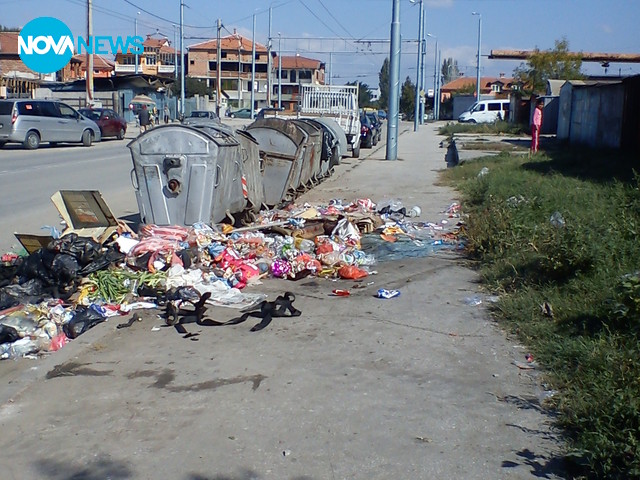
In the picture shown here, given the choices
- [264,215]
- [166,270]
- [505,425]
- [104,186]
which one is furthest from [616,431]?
[104,186]

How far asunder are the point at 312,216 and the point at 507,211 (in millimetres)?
2991

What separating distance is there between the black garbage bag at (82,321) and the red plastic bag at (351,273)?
2915 millimetres

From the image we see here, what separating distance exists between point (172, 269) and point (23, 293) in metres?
1.57

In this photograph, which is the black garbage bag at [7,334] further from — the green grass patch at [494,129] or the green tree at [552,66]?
the green tree at [552,66]

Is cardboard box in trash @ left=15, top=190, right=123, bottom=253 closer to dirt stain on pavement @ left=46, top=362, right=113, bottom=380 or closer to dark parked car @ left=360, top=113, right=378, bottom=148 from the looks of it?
dirt stain on pavement @ left=46, top=362, right=113, bottom=380

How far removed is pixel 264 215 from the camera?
13203mm

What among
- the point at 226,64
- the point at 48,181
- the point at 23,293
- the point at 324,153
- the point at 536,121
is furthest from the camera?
the point at 226,64

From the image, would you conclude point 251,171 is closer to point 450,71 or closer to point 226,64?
point 226,64

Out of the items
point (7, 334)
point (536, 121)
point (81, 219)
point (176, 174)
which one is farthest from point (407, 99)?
point (7, 334)

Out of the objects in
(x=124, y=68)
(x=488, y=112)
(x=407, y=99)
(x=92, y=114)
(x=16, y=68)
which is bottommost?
(x=92, y=114)

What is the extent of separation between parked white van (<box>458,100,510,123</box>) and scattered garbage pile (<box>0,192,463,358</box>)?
1715 inches

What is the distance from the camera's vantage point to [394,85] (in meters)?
27.3

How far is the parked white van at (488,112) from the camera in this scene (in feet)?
174

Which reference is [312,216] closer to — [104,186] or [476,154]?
[104,186]
